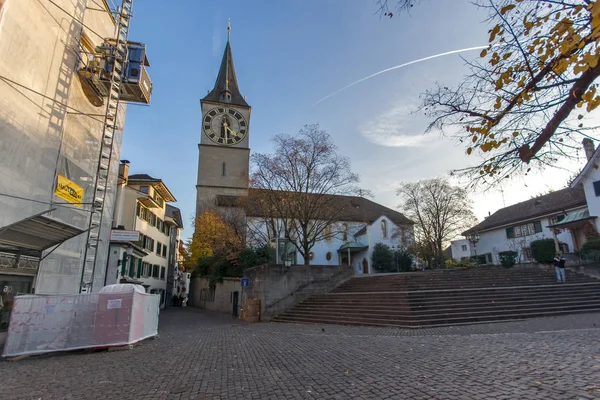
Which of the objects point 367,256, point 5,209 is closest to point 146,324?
point 5,209

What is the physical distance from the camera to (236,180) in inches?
1861

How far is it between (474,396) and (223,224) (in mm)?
26779

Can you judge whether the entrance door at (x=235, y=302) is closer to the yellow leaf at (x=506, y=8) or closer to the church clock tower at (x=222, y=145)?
the church clock tower at (x=222, y=145)

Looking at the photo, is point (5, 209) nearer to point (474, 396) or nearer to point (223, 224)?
point (474, 396)

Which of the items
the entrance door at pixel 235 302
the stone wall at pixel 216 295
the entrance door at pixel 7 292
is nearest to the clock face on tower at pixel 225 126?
the stone wall at pixel 216 295

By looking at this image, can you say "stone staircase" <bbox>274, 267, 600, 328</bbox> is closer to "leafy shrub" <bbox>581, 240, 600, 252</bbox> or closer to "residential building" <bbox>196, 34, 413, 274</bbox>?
"leafy shrub" <bbox>581, 240, 600, 252</bbox>

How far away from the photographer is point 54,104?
1275 cm

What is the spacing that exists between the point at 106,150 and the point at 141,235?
49.7 ft

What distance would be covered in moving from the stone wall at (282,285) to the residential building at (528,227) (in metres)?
20.0

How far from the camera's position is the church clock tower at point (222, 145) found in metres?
46.5

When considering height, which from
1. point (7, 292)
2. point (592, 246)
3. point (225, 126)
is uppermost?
point (225, 126)

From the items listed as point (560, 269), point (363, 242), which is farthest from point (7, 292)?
point (363, 242)

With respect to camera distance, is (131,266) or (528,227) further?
(528,227)

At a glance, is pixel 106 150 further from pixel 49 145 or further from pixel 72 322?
pixel 72 322
